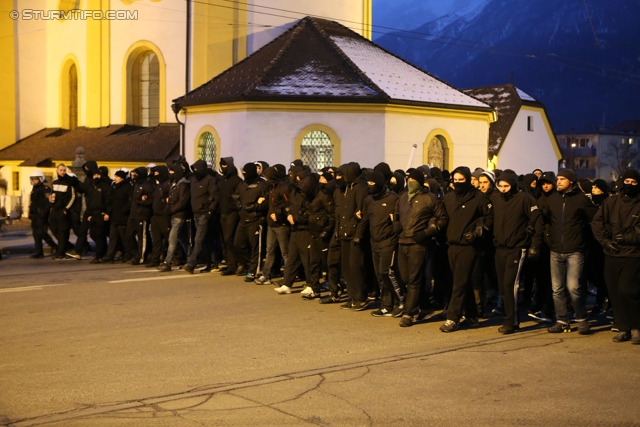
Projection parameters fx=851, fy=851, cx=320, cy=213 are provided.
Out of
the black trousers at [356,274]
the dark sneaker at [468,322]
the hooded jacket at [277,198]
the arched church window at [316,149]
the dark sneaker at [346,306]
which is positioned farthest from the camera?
the arched church window at [316,149]

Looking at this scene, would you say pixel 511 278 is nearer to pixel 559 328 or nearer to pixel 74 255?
pixel 559 328

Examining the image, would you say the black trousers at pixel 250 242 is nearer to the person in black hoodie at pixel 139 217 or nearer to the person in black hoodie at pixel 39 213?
the person in black hoodie at pixel 139 217

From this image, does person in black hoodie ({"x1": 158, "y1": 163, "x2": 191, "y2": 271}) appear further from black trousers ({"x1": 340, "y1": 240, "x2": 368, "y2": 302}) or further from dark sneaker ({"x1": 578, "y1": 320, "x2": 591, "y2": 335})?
dark sneaker ({"x1": 578, "y1": 320, "x2": 591, "y2": 335})

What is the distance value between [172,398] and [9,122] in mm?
33815

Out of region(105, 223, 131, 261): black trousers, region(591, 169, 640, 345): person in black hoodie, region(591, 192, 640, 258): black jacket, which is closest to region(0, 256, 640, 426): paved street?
region(591, 169, 640, 345): person in black hoodie

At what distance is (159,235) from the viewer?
Result: 1669 centimetres

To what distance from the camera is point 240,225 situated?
15.0 meters

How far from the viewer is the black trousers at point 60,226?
1859 cm

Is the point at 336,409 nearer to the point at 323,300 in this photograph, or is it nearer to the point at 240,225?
the point at 323,300

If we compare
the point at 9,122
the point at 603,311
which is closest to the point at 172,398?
the point at 603,311

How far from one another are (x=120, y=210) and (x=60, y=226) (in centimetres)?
193

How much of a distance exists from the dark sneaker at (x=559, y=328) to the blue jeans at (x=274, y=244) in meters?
4.94

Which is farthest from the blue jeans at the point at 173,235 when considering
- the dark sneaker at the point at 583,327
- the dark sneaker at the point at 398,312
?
the dark sneaker at the point at 583,327

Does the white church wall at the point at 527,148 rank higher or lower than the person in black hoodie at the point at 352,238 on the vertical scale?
higher
